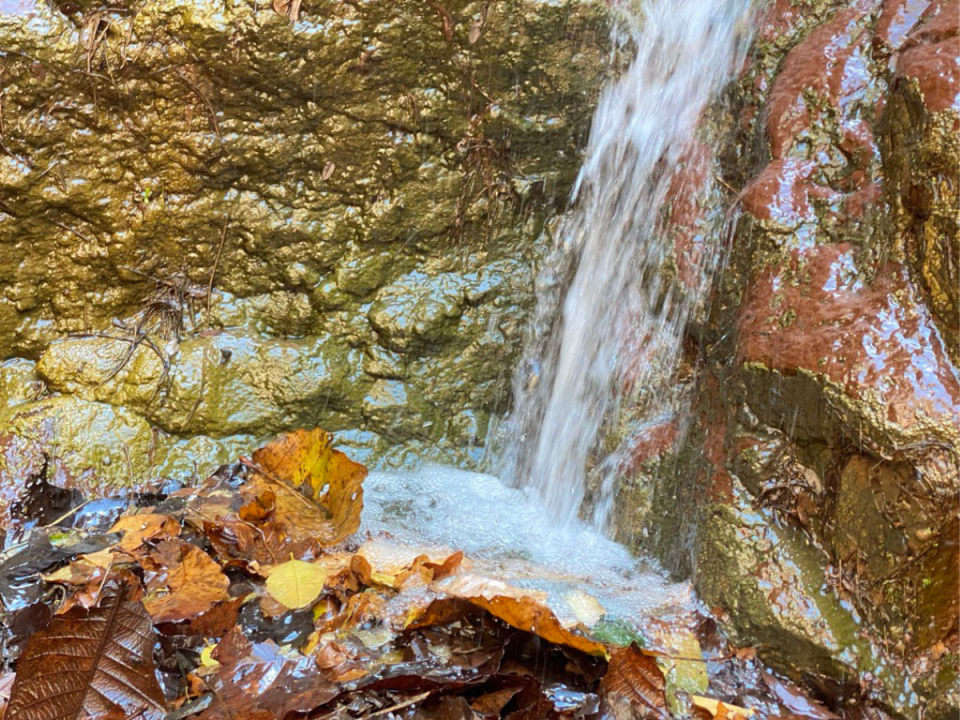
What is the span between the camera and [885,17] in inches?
91.0

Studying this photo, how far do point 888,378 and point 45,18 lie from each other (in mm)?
3213

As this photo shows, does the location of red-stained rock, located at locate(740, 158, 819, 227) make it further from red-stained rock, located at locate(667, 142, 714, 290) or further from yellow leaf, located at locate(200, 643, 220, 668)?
yellow leaf, located at locate(200, 643, 220, 668)

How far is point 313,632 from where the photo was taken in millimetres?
1901

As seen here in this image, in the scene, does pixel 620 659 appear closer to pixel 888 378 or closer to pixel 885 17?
pixel 888 378

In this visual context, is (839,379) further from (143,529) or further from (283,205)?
(283,205)

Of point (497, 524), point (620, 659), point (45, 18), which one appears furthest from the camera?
point (497, 524)

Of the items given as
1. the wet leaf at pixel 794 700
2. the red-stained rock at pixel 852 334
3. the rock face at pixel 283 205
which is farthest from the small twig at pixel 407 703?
the rock face at pixel 283 205

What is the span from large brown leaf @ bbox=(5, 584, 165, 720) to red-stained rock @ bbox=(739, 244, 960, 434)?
6.20 feet

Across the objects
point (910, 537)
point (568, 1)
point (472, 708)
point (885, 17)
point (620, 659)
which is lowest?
point (472, 708)

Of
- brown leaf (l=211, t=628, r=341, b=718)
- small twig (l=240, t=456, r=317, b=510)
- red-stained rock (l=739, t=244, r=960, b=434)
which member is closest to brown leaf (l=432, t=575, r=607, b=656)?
brown leaf (l=211, t=628, r=341, b=718)

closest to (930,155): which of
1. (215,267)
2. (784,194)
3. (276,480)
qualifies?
(784,194)

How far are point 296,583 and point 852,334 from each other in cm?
174

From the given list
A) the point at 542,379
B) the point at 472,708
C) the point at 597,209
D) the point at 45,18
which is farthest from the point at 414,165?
the point at 472,708

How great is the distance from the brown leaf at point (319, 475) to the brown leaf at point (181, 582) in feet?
1.06
